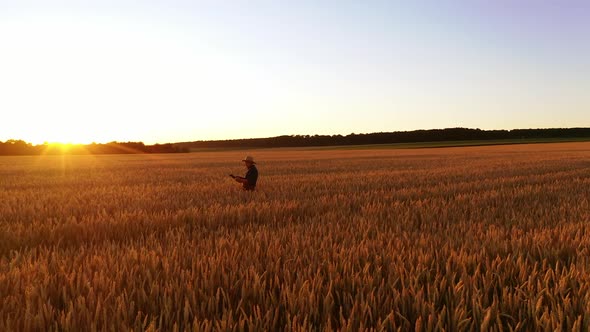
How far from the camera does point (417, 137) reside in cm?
12481

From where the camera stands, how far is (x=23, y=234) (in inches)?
229

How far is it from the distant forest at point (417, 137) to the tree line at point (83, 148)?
35063mm

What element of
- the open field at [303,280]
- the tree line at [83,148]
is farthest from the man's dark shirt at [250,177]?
the tree line at [83,148]

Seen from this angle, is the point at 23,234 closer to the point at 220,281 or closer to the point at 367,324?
the point at 220,281

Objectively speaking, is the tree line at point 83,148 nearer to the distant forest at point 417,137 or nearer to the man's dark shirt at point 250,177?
the distant forest at point 417,137

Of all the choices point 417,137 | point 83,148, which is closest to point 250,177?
point 83,148

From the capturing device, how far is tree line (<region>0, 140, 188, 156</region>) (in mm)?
76312

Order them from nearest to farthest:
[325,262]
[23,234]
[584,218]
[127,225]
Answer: [325,262] → [23,234] → [127,225] → [584,218]

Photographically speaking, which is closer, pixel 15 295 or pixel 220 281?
pixel 15 295

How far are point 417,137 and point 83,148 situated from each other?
3405 inches

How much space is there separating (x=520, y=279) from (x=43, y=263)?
4019 millimetres

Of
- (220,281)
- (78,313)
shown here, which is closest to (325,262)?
(220,281)

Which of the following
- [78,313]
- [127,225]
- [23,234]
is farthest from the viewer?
[127,225]

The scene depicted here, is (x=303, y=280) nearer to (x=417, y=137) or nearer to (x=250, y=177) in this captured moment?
(x=250, y=177)
